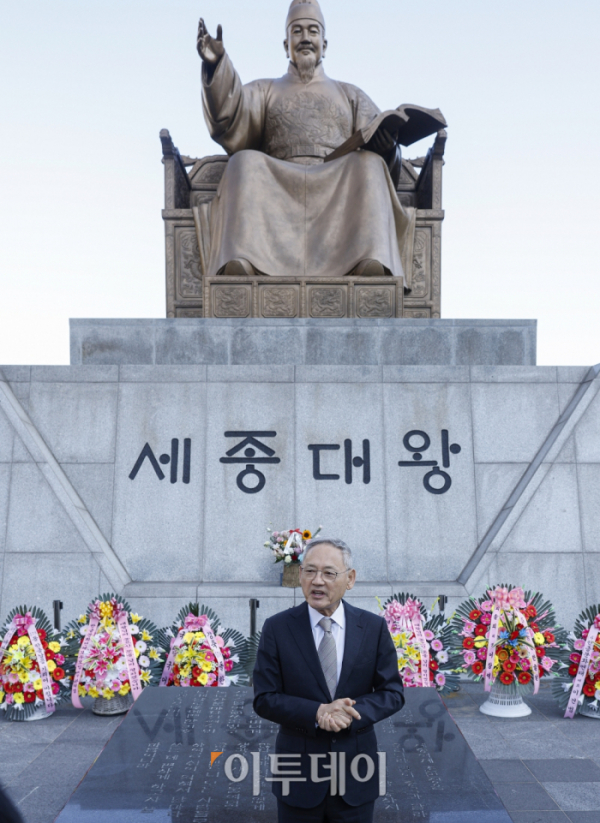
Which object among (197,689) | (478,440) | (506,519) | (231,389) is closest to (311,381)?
(231,389)

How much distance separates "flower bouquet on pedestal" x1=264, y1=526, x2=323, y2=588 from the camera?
637cm

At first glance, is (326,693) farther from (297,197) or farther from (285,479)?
(297,197)

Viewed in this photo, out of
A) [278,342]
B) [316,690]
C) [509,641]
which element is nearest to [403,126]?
[278,342]

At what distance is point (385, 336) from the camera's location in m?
7.67

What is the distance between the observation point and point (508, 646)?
211 inches

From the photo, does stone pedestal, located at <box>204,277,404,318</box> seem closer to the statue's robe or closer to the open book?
the statue's robe

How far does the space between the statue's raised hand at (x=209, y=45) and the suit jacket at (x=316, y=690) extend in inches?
281

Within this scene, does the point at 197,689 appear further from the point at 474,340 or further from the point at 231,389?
the point at 474,340

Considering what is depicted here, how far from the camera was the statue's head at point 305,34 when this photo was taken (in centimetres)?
934

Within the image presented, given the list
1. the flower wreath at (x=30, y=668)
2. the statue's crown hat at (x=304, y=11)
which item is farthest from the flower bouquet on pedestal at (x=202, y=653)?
the statue's crown hat at (x=304, y=11)

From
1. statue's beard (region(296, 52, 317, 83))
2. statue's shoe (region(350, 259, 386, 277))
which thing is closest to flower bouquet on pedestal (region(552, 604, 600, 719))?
→ statue's shoe (region(350, 259, 386, 277))

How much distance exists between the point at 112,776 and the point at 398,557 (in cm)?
413

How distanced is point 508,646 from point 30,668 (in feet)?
11.0

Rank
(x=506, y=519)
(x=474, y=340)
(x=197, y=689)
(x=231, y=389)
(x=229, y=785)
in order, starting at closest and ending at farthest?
(x=229, y=785) → (x=197, y=689) → (x=506, y=519) → (x=231, y=389) → (x=474, y=340)
